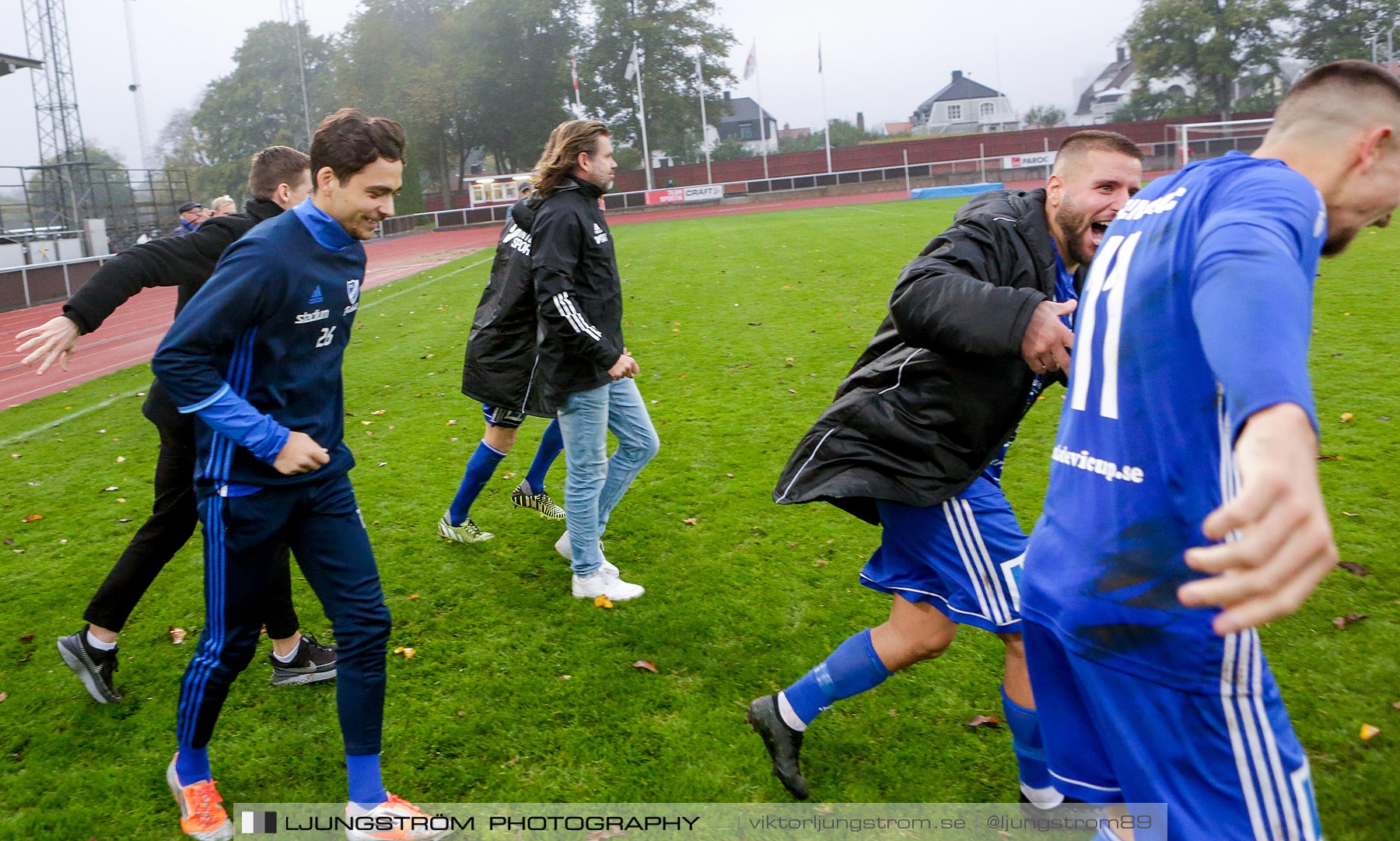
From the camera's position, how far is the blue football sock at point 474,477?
5516mm

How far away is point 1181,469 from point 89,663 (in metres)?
4.29

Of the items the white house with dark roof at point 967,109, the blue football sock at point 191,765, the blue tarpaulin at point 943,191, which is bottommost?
the blue football sock at point 191,765

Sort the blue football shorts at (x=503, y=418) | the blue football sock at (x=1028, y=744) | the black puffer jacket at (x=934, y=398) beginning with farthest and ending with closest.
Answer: the blue football shorts at (x=503, y=418) → the blue football sock at (x=1028, y=744) → the black puffer jacket at (x=934, y=398)

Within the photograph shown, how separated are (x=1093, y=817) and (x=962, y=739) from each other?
33.3 inches

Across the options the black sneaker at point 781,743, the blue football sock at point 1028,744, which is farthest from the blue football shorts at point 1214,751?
the black sneaker at point 781,743

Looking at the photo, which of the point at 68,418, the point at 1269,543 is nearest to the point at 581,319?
the point at 1269,543

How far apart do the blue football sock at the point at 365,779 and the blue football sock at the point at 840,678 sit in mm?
1374

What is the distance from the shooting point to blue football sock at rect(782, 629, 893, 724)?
318 centimetres

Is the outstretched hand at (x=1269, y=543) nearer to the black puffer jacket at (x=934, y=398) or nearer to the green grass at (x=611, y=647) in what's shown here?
the black puffer jacket at (x=934, y=398)

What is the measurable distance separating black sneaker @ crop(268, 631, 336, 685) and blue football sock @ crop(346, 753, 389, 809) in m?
1.15

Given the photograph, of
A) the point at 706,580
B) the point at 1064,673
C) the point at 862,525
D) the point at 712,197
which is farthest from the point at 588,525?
the point at 712,197

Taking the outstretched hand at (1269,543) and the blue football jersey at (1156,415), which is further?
the blue football jersey at (1156,415)

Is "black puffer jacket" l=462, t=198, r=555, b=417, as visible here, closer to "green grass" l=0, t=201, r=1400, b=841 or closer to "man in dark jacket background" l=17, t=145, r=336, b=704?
"green grass" l=0, t=201, r=1400, b=841

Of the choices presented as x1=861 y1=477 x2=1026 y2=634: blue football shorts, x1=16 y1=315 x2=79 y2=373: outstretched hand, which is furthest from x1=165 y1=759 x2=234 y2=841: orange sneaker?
x1=861 y1=477 x2=1026 y2=634: blue football shorts
